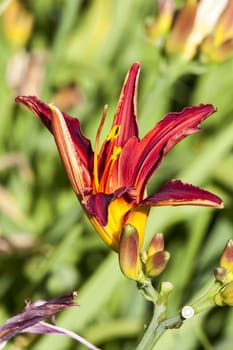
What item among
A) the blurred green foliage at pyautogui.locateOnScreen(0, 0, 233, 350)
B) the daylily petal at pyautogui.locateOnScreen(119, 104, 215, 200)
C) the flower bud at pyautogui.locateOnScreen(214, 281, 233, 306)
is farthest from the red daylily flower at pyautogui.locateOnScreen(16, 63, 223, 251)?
the blurred green foliage at pyautogui.locateOnScreen(0, 0, 233, 350)

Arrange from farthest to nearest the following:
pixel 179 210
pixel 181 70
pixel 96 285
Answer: pixel 179 210 → pixel 181 70 → pixel 96 285

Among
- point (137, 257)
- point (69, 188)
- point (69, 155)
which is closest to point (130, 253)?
point (137, 257)

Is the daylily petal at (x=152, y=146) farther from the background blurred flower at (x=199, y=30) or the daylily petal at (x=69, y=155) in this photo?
the background blurred flower at (x=199, y=30)

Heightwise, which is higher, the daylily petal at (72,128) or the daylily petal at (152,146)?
the daylily petal at (72,128)

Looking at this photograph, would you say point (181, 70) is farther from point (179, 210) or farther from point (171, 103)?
point (171, 103)

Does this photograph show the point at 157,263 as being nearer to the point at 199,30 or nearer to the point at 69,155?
the point at 69,155

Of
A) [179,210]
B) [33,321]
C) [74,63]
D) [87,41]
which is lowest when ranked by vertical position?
[33,321]

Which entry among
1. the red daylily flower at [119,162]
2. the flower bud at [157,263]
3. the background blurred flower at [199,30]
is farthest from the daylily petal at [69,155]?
the background blurred flower at [199,30]

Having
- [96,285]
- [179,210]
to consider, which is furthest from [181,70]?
[96,285]

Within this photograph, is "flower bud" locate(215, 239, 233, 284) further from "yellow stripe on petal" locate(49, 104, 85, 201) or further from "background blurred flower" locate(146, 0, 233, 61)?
"background blurred flower" locate(146, 0, 233, 61)
